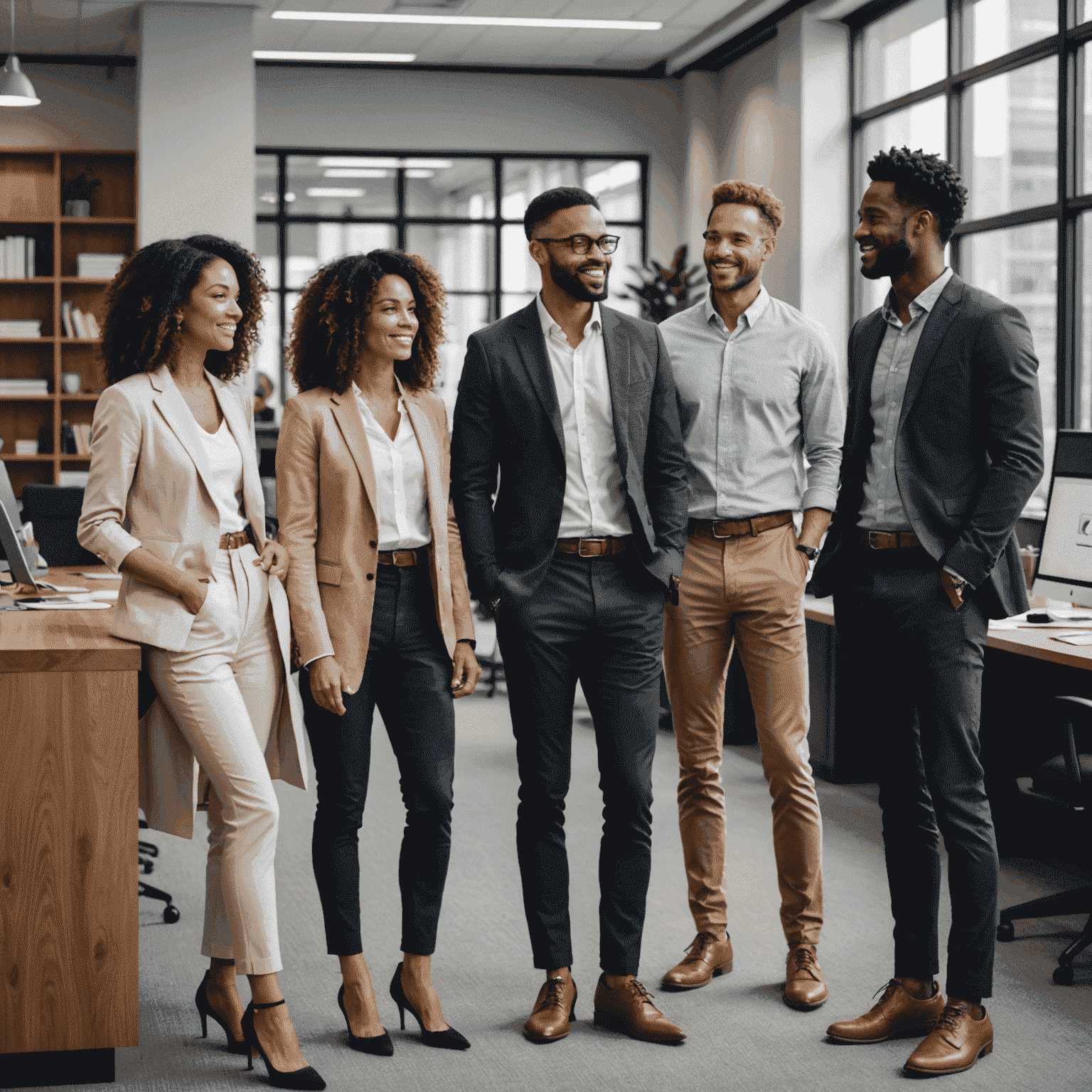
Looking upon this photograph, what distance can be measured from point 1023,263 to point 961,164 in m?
0.85

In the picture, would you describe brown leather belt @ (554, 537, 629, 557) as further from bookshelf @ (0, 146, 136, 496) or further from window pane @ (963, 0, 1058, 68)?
bookshelf @ (0, 146, 136, 496)

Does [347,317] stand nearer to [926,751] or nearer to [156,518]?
[156,518]

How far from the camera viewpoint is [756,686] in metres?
3.14

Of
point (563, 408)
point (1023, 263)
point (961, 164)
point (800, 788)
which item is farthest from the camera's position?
point (961, 164)

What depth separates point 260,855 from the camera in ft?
8.70

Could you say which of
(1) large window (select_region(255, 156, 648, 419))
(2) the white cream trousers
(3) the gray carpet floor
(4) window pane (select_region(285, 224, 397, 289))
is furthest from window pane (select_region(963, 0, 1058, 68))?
(2) the white cream trousers

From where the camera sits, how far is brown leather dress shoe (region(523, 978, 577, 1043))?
112 inches

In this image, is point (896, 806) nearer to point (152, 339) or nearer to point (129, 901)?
point (129, 901)

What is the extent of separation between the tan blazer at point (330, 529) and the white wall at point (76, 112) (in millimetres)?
7670

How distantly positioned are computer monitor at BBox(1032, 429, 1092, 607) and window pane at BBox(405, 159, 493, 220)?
669 centimetres

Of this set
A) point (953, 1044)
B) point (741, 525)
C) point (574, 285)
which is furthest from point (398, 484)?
point (953, 1044)

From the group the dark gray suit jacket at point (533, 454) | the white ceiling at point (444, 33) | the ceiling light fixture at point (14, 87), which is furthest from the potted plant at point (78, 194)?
the dark gray suit jacket at point (533, 454)

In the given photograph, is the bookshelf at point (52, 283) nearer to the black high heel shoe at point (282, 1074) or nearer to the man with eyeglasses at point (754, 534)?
the man with eyeglasses at point (754, 534)

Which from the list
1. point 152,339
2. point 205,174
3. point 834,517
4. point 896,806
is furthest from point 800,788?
point 205,174
